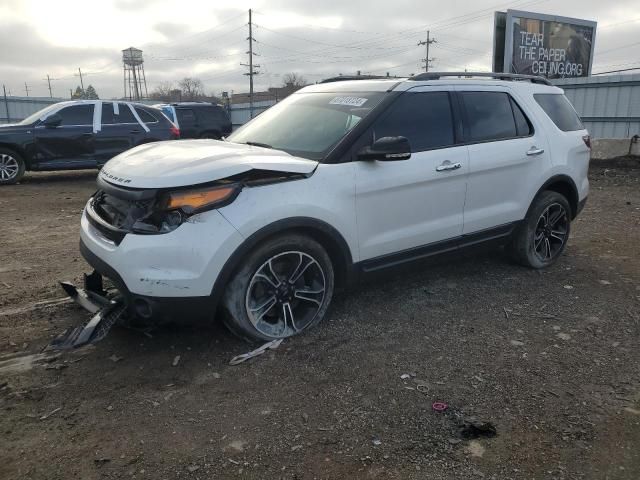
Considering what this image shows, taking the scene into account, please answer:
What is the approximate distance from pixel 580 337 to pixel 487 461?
Result: 1.73 meters

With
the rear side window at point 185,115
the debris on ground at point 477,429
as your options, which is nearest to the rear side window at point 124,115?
the rear side window at point 185,115

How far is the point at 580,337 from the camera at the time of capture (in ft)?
12.5

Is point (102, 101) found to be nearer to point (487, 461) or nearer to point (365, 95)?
point (365, 95)

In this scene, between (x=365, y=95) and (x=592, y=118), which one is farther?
(x=592, y=118)

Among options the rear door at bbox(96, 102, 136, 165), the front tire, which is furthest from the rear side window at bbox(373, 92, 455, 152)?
the rear door at bbox(96, 102, 136, 165)

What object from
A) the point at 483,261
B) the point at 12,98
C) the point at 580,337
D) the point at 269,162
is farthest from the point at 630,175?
the point at 12,98

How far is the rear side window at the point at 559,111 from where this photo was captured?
518 cm

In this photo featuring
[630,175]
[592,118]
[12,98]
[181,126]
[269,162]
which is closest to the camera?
[269,162]

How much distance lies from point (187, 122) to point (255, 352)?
14.0 m

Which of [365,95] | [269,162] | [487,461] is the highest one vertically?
[365,95]

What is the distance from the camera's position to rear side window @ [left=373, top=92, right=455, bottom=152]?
156 inches

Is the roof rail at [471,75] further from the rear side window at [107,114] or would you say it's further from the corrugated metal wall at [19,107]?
the corrugated metal wall at [19,107]

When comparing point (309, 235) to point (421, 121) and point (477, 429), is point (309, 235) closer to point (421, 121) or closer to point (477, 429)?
point (421, 121)

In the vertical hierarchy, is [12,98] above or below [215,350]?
above
